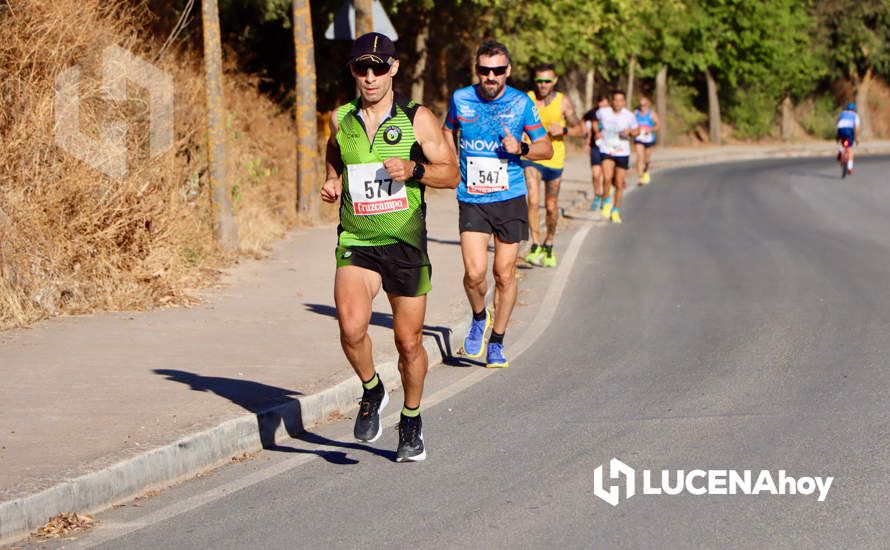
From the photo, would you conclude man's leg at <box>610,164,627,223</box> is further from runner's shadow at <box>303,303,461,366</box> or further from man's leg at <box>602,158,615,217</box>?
runner's shadow at <box>303,303,461,366</box>

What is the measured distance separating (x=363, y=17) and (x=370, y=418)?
1204cm

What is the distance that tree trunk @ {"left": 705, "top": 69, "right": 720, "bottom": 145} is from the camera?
5440cm

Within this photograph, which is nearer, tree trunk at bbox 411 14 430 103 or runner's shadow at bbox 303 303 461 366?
runner's shadow at bbox 303 303 461 366

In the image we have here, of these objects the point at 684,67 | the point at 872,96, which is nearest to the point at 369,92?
the point at 684,67

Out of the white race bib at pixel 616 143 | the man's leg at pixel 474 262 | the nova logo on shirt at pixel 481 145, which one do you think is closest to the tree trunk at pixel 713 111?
the white race bib at pixel 616 143

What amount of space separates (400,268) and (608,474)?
4.60 ft

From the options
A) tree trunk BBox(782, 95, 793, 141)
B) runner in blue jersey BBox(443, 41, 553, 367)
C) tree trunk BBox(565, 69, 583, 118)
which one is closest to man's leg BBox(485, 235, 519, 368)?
runner in blue jersey BBox(443, 41, 553, 367)

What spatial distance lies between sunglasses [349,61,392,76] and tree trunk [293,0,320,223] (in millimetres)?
10594

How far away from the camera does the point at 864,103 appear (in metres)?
60.3

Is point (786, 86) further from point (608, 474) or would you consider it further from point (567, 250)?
point (608, 474)

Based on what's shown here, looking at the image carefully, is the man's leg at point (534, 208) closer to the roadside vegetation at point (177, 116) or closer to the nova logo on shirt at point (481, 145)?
the roadside vegetation at point (177, 116)

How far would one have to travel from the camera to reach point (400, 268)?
6777mm

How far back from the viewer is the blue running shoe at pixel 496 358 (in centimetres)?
958

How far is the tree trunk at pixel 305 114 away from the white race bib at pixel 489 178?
304 inches
